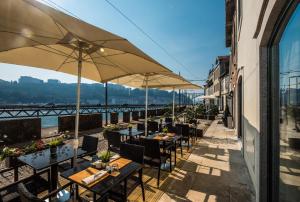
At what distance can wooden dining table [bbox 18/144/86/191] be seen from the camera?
3041 mm

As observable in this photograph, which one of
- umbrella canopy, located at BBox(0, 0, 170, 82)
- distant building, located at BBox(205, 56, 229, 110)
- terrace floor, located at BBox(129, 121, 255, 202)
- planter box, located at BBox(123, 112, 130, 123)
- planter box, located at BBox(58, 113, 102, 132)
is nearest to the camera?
umbrella canopy, located at BBox(0, 0, 170, 82)

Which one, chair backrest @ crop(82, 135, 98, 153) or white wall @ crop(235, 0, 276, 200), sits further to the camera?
chair backrest @ crop(82, 135, 98, 153)

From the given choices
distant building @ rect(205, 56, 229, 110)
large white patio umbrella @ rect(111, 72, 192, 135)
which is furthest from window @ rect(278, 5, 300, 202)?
distant building @ rect(205, 56, 229, 110)

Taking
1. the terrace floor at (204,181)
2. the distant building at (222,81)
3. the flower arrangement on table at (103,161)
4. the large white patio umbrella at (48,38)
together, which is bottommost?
the terrace floor at (204,181)

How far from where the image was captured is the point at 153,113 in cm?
1847

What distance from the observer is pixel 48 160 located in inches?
128

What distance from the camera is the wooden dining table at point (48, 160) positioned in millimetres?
3041

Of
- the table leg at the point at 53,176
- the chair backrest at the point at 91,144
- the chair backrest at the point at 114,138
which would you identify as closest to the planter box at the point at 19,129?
the chair backrest at the point at 91,144

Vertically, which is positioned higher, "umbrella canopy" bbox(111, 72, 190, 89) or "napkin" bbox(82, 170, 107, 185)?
"umbrella canopy" bbox(111, 72, 190, 89)

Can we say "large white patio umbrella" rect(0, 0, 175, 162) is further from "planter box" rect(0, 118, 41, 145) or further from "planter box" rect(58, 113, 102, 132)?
"planter box" rect(58, 113, 102, 132)

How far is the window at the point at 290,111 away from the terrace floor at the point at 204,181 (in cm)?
143

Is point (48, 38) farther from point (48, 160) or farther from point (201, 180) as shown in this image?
point (201, 180)

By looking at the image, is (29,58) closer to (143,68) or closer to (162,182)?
(143,68)

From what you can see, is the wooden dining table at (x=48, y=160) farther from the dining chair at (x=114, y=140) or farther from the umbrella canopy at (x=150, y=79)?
the umbrella canopy at (x=150, y=79)
